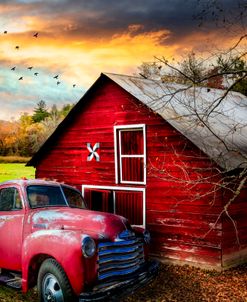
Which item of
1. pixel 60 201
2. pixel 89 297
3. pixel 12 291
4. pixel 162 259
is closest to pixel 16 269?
pixel 12 291

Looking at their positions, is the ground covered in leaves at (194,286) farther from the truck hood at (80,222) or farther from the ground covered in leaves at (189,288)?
the truck hood at (80,222)

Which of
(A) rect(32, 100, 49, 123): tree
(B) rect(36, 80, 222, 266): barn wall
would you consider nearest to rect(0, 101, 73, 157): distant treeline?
(A) rect(32, 100, 49, 123): tree

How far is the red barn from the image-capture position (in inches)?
456

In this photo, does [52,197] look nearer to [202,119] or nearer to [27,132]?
[202,119]

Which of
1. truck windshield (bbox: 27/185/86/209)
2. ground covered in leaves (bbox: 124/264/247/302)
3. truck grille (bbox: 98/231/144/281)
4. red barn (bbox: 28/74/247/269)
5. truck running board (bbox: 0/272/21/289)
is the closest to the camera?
truck grille (bbox: 98/231/144/281)

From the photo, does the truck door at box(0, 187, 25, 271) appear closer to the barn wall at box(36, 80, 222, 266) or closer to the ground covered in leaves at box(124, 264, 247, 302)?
the ground covered in leaves at box(124, 264, 247, 302)

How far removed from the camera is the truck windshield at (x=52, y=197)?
29.7 ft

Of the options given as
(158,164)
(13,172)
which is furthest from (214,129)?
(13,172)

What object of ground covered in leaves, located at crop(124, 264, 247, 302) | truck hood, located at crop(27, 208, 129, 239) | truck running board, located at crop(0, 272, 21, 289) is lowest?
ground covered in leaves, located at crop(124, 264, 247, 302)

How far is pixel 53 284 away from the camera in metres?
7.62

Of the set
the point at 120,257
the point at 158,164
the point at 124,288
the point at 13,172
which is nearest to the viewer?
the point at 124,288

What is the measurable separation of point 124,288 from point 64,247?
1.27 meters

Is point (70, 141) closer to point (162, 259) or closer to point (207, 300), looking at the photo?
point (162, 259)

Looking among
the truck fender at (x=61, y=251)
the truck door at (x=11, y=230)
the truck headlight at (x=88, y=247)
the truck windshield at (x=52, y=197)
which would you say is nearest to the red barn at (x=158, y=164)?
the truck windshield at (x=52, y=197)
